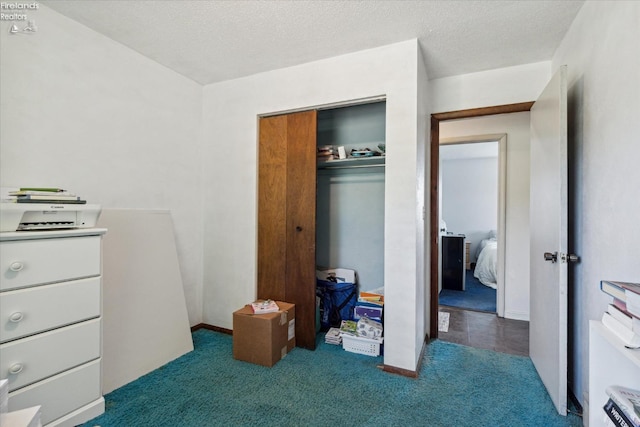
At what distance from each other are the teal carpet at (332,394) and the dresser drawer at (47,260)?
85cm

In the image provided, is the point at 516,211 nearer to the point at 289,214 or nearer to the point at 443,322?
the point at 443,322

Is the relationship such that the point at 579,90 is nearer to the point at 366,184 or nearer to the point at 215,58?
the point at 366,184

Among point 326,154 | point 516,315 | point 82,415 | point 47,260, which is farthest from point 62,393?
point 516,315

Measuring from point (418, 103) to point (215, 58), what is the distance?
1.75m

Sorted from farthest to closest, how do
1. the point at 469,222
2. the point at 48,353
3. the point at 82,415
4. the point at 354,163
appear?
the point at 469,222, the point at 354,163, the point at 82,415, the point at 48,353

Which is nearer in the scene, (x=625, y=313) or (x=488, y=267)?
(x=625, y=313)

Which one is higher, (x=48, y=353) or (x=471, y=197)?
(x=471, y=197)

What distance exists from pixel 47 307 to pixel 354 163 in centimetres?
240

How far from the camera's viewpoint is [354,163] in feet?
9.26

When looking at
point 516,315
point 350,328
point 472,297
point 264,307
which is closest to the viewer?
point 264,307

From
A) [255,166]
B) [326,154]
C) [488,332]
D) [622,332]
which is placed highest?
[326,154]

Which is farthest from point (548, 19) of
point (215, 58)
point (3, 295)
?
point (3, 295)

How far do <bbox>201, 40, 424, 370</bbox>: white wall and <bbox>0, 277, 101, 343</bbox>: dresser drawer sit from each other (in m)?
1.25

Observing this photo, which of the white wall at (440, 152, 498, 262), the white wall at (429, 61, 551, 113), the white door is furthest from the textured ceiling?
the white wall at (440, 152, 498, 262)
